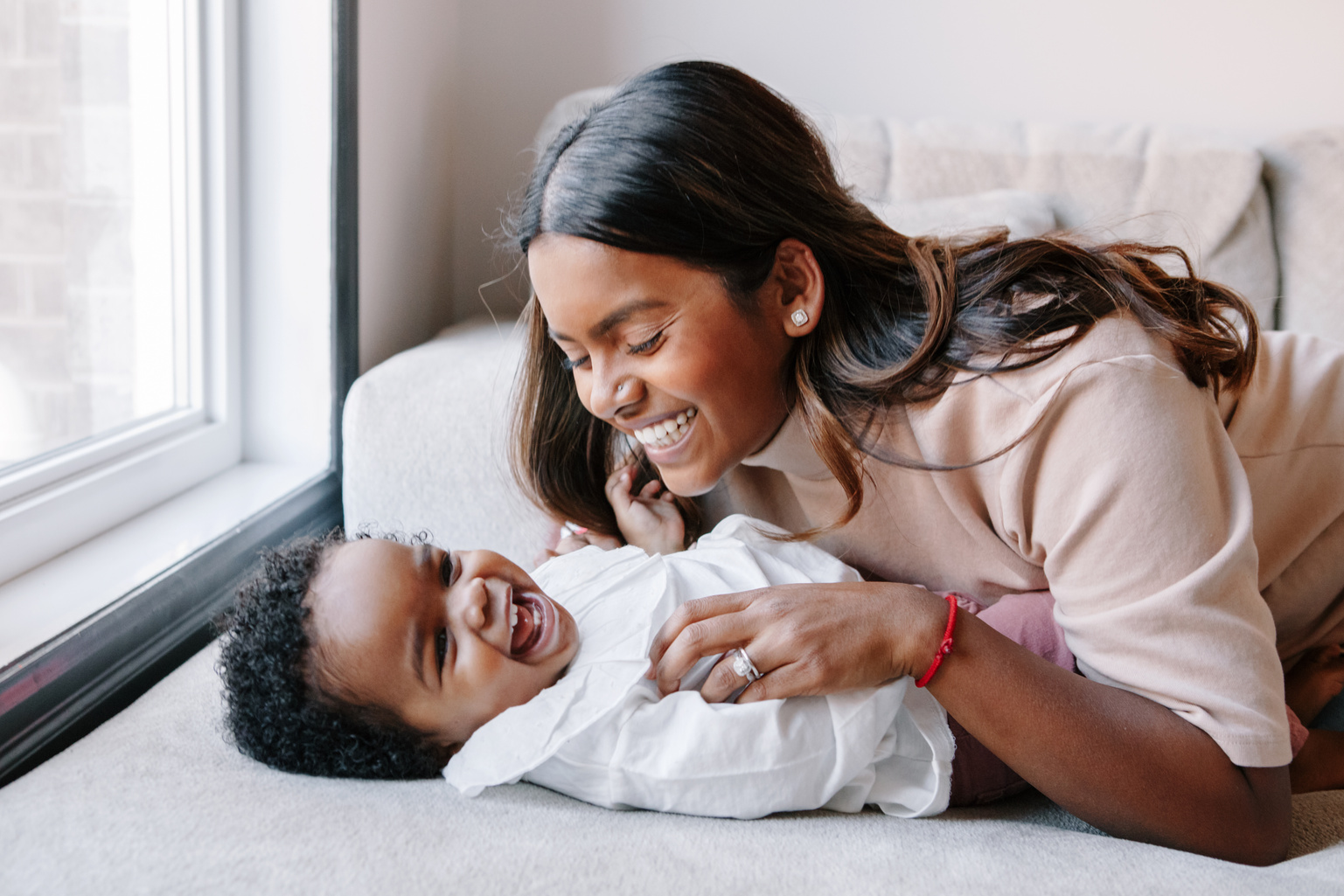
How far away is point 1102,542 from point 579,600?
0.53 metres

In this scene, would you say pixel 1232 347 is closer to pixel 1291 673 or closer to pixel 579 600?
pixel 1291 673

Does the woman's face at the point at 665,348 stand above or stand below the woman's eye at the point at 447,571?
above

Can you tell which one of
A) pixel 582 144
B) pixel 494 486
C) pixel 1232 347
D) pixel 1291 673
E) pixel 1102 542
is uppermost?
pixel 582 144

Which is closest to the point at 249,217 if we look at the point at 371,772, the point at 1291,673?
the point at 371,772

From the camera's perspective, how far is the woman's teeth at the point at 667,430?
105 cm

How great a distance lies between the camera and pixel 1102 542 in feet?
2.78

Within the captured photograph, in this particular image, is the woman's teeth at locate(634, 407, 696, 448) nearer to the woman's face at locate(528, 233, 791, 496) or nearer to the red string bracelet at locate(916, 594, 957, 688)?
the woman's face at locate(528, 233, 791, 496)

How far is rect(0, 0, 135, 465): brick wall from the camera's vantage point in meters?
1.06

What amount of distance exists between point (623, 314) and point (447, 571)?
0.32 m

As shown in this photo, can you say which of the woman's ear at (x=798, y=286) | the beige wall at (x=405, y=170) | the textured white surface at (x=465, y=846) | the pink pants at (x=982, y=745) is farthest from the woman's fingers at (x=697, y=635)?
Result: the beige wall at (x=405, y=170)

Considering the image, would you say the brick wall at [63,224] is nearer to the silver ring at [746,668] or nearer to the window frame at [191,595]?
the window frame at [191,595]

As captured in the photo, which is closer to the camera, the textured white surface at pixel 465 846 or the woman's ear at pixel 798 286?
the textured white surface at pixel 465 846

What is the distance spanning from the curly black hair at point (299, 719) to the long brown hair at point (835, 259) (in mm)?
479

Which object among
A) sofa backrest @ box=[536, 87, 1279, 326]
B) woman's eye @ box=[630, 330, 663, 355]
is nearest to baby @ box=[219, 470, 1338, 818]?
woman's eye @ box=[630, 330, 663, 355]
